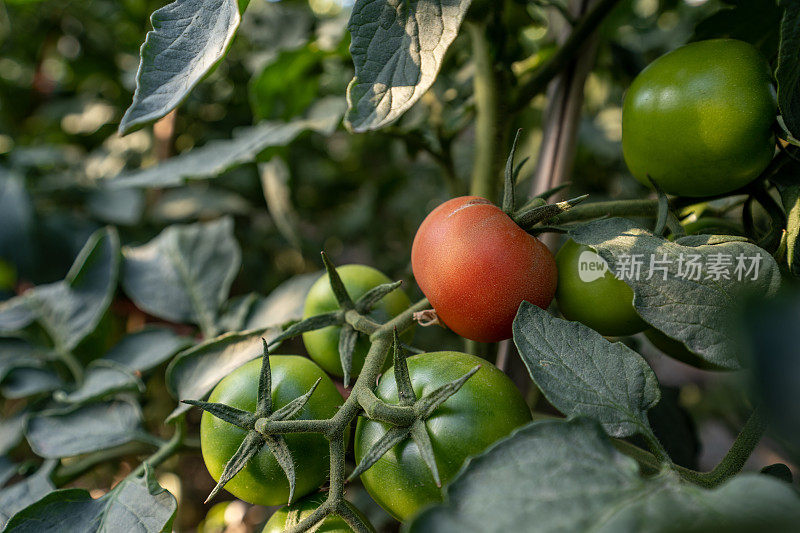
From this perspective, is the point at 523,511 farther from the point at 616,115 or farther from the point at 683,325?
the point at 616,115

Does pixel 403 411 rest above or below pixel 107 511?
above

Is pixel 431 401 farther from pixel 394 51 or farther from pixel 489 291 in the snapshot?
pixel 394 51

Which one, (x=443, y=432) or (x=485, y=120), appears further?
(x=485, y=120)

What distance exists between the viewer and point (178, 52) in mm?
333

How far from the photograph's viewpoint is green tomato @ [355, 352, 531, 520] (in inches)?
12.0

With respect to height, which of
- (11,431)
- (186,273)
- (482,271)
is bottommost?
(11,431)

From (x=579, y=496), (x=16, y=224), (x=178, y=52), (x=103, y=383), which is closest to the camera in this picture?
(x=579, y=496)

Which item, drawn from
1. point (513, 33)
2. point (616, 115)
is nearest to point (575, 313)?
point (513, 33)

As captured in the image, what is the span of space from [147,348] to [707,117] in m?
0.60

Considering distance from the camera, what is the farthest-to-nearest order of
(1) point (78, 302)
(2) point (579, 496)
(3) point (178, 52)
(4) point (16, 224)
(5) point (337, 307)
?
(4) point (16, 224), (1) point (78, 302), (5) point (337, 307), (3) point (178, 52), (2) point (579, 496)

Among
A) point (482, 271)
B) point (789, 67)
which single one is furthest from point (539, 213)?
point (789, 67)

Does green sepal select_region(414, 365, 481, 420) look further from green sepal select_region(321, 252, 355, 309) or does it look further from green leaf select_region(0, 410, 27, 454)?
green leaf select_region(0, 410, 27, 454)

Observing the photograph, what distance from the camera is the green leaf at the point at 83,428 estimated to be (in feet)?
1.65

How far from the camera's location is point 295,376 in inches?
14.6
